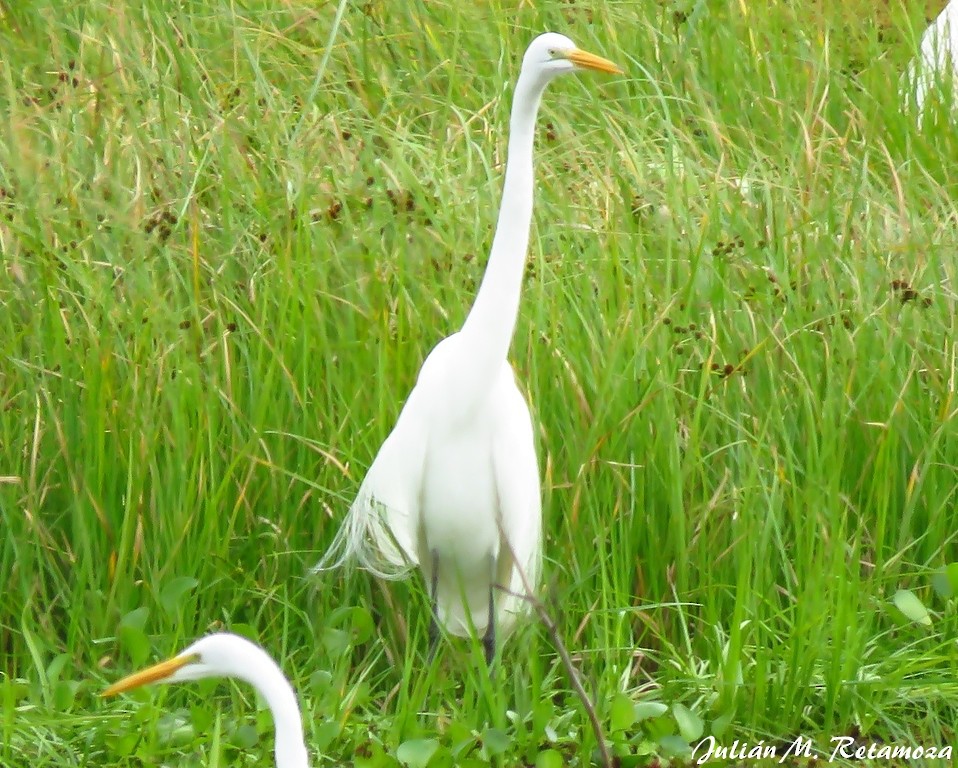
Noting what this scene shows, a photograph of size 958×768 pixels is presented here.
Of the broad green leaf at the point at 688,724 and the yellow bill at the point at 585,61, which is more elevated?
the yellow bill at the point at 585,61

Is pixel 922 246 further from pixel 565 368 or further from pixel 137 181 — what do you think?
pixel 137 181

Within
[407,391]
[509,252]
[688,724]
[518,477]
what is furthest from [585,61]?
[688,724]

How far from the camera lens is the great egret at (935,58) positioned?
4.55m

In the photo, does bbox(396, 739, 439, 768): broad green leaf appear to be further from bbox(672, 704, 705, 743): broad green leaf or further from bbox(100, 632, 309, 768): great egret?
bbox(100, 632, 309, 768): great egret

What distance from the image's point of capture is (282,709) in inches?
76.4

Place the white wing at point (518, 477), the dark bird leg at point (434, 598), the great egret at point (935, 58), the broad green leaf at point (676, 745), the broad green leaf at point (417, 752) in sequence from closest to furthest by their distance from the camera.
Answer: the broad green leaf at point (417, 752) → the broad green leaf at point (676, 745) → the white wing at point (518, 477) → the dark bird leg at point (434, 598) → the great egret at point (935, 58)

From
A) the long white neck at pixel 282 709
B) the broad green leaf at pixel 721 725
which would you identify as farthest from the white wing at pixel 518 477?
the long white neck at pixel 282 709

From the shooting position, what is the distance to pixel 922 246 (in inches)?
142

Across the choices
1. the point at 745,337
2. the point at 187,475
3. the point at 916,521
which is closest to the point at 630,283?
the point at 745,337

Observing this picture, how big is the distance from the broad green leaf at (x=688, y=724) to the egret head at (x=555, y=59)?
1.17m

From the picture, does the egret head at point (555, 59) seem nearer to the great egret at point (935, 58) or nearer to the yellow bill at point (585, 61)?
the yellow bill at point (585, 61)

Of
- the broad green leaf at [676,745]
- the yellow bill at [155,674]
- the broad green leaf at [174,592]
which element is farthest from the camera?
the broad green leaf at [174,592]

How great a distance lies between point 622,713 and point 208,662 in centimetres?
94

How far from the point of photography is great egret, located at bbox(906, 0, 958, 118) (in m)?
4.55
